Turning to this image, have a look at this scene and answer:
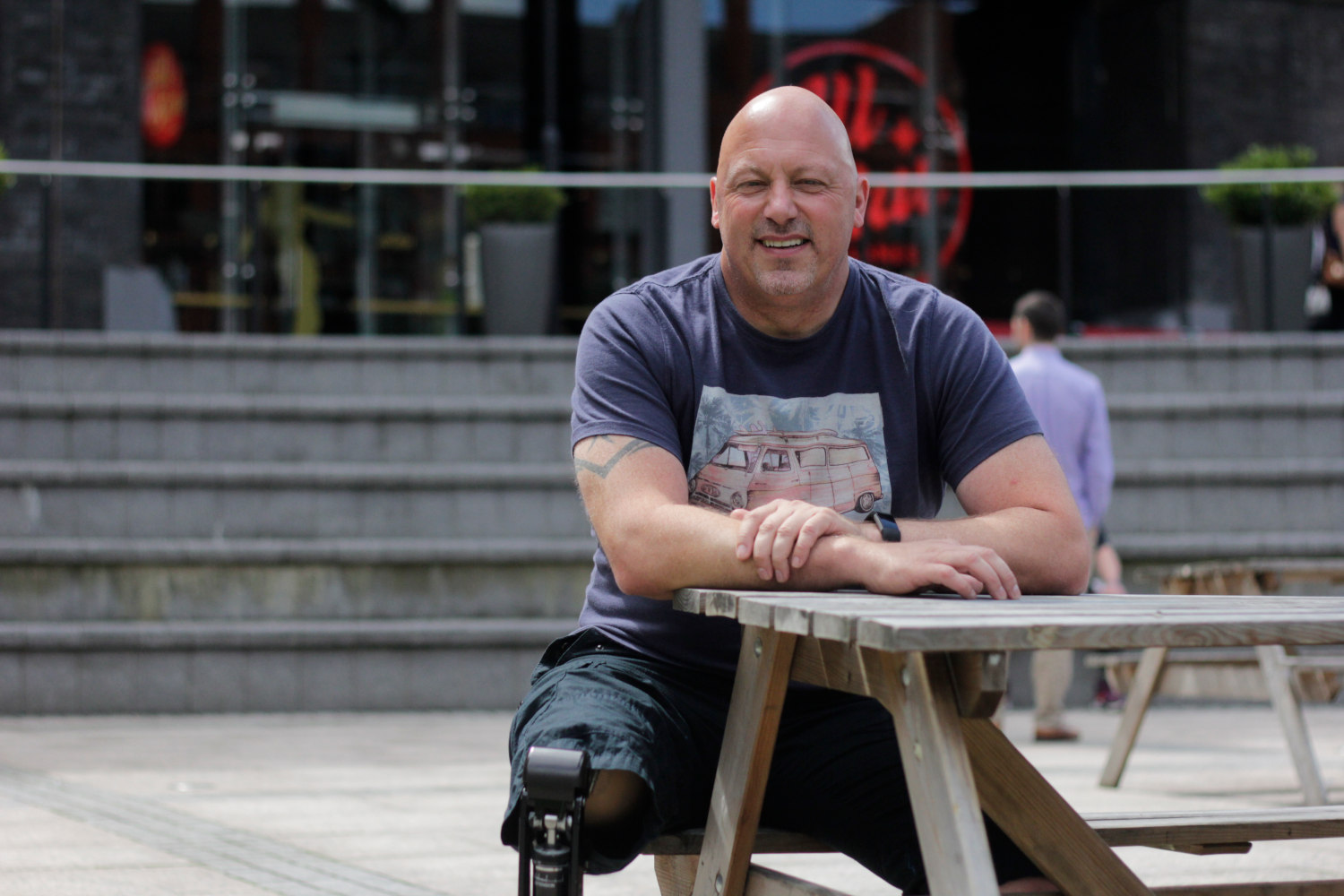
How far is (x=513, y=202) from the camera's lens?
9602 mm

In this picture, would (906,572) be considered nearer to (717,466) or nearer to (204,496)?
(717,466)

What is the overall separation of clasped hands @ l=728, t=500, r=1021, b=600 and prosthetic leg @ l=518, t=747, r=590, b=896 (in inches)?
15.2

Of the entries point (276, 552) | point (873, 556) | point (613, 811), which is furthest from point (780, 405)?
point (276, 552)

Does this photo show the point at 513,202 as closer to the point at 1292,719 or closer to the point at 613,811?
the point at 1292,719

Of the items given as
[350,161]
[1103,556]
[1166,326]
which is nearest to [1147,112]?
[1166,326]

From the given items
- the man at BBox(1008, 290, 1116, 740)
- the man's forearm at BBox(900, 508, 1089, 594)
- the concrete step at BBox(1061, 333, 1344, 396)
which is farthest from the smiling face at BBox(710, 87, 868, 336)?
the concrete step at BBox(1061, 333, 1344, 396)

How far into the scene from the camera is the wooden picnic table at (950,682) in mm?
1840

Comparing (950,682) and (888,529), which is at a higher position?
(888,529)

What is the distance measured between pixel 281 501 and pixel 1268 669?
452 centimetres

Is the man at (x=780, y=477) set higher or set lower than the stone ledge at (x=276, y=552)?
higher

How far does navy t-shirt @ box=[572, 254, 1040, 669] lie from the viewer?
2.61 meters

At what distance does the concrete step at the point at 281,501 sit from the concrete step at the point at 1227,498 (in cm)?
268

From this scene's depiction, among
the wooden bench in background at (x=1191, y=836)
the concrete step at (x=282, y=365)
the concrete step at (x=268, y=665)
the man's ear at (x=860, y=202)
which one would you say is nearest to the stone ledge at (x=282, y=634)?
the concrete step at (x=268, y=665)

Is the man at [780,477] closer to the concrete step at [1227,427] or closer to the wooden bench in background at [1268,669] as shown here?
the wooden bench in background at [1268,669]
